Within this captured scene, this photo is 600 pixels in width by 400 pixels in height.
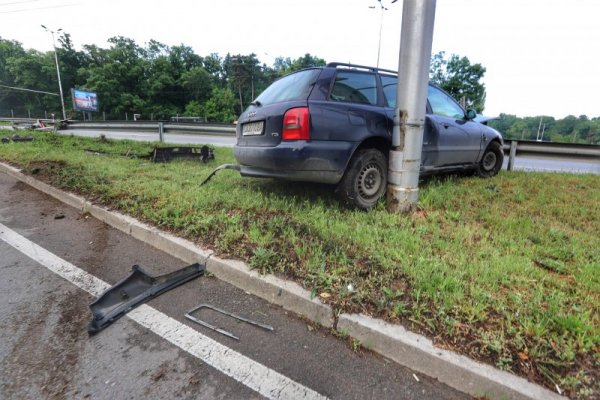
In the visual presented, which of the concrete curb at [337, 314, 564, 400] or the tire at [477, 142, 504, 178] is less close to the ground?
the tire at [477, 142, 504, 178]

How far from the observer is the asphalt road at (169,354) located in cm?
160

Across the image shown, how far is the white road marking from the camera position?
1.61m

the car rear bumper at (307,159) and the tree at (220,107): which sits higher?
the tree at (220,107)

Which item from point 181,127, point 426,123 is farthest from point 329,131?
point 181,127

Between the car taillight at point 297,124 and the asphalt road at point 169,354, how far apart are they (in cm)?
170

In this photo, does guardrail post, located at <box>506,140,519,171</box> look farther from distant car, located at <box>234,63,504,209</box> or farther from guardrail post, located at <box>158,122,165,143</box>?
guardrail post, located at <box>158,122,165,143</box>

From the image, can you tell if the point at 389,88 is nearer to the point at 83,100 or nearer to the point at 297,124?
the point at 297,124

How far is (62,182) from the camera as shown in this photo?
203 inches

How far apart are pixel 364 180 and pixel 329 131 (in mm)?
777

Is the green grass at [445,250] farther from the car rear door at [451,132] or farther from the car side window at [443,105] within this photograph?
the car side window at [443,105]

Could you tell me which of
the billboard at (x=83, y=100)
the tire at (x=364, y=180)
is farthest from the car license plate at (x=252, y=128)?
the billboard at (x=83, y=100)

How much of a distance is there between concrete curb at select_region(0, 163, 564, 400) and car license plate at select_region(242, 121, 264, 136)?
157 cm

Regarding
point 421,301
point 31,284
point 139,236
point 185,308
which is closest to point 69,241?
point 139,236

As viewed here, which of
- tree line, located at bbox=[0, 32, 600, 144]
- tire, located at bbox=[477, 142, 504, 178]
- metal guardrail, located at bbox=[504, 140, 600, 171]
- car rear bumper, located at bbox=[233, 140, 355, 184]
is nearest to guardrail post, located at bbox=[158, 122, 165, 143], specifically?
car rear bumper, located at bbox=[233, 140, 355, 184]
